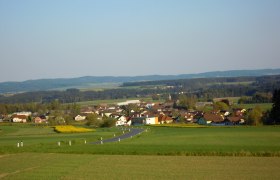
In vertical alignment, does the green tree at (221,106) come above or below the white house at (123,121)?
above

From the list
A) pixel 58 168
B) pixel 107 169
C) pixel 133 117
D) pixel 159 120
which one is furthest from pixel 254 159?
pixel 133 117

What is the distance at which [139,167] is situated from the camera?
22.9m

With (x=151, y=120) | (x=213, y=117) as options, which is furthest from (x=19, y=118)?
(x=213, y=117)

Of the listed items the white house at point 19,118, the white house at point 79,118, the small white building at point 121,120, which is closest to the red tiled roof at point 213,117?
the small white building at point 121,120

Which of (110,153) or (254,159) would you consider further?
(110,153)

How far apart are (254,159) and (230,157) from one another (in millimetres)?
1775

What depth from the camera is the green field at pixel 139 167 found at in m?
20.2

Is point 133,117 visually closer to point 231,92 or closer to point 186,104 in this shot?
point 186,104

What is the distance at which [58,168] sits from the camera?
23.2m

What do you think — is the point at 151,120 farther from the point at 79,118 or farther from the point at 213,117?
the point at 79,118

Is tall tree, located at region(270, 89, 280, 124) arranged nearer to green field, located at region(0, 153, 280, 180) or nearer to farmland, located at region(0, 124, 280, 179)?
farmland, located at region(0, 124, 280, 179)

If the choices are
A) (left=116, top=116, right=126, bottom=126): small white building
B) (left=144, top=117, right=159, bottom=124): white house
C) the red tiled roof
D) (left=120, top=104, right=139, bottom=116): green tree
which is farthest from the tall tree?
(left=120, top=104, right=139, bottom=116): green tree

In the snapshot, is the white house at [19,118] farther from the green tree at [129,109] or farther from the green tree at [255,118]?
the green tree at [255,118]

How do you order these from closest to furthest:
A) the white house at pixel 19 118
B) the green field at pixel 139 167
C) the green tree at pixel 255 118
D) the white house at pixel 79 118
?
the green field at pixel 139 167, the green tree at pixel 255 118, the white house at pixel 19 118, the white house at pixel 79 118
